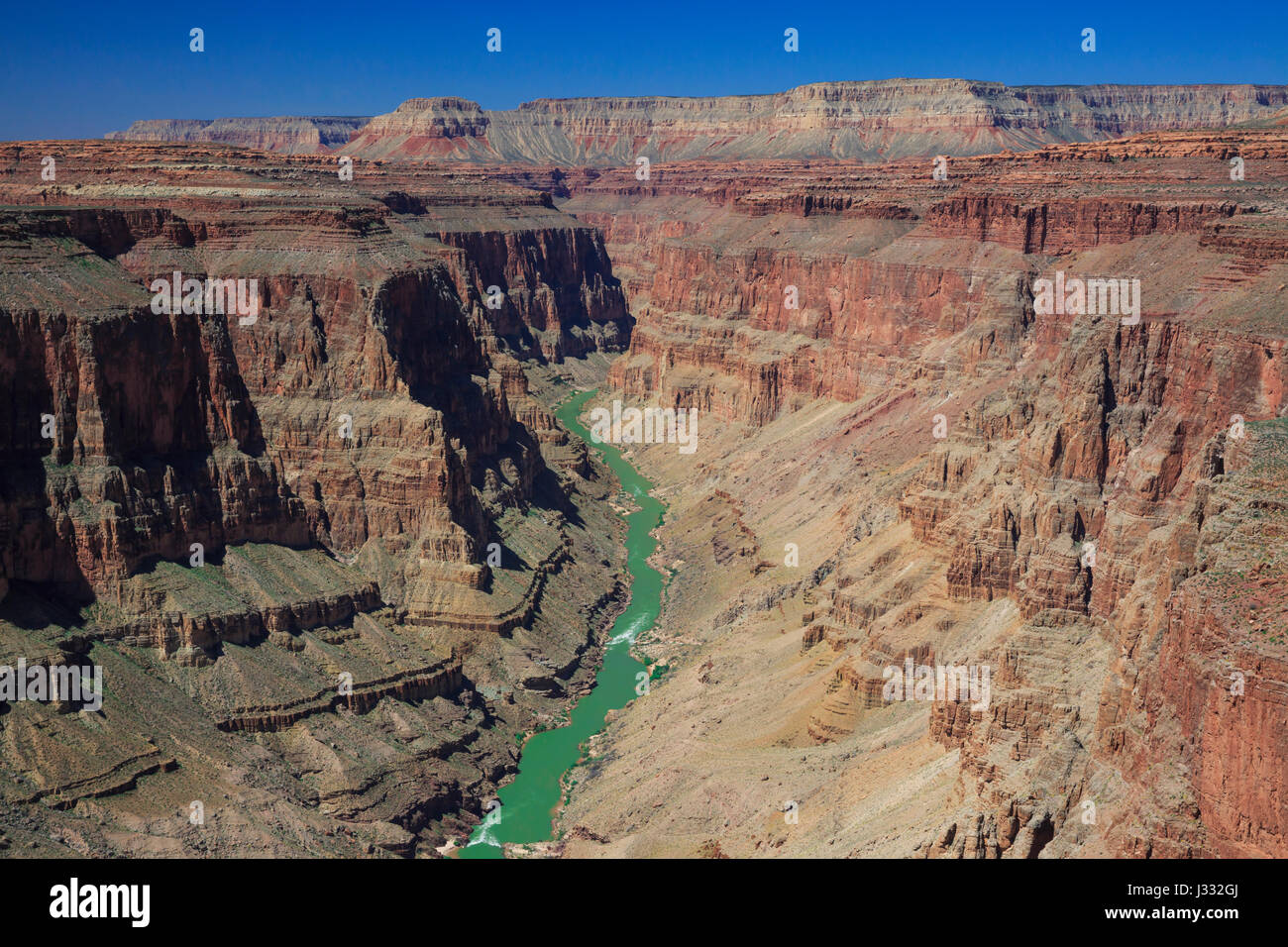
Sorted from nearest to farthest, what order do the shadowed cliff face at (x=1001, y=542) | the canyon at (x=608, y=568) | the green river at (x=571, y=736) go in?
the shadowed cliff face at (x=1001, y=542) < the canyon at (x=608, y=568) < the green river at (x=571, y=736)

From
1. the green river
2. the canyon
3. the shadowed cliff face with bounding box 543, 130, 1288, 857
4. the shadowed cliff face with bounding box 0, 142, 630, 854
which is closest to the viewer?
the shadowed cliff face with bounding box 543, 130, 1288, 857

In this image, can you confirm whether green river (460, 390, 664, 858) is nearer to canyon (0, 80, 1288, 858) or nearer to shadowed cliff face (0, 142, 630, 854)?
canyon (0, 80, 1288, 858)

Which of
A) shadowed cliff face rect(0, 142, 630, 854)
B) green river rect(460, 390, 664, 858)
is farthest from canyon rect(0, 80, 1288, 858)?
green river rect(460, 390, 664, 858)

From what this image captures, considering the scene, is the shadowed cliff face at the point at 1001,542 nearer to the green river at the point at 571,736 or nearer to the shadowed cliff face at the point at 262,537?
the green river at the point at 571,736

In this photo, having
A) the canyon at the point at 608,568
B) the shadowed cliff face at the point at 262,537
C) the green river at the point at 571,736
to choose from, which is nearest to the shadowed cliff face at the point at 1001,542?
the canyon at the point at 608,568

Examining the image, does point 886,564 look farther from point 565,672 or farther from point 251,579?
point 251,579
